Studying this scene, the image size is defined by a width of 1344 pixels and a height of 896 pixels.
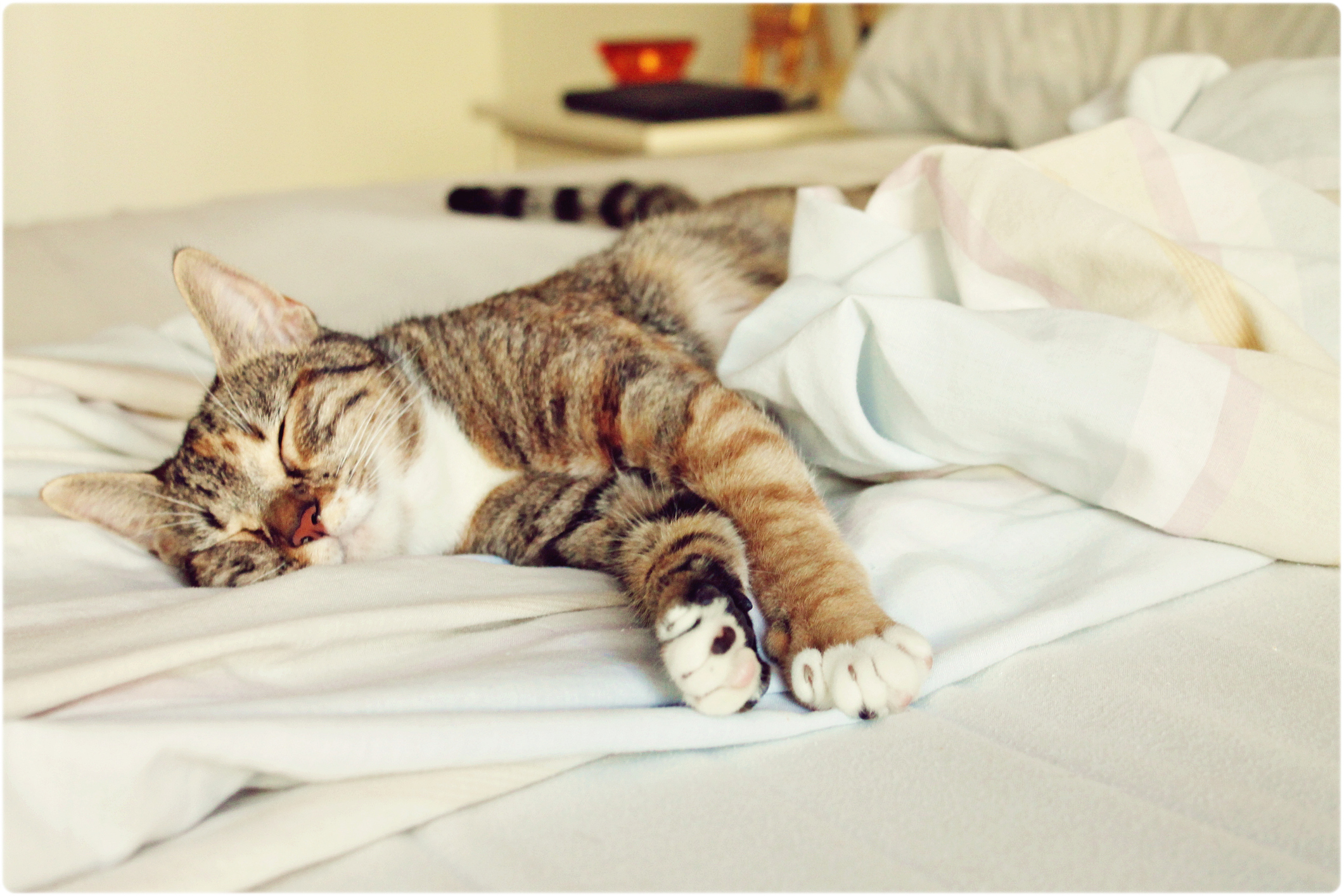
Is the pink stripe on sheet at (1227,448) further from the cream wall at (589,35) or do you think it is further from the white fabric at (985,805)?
the cream wall at (589,35)

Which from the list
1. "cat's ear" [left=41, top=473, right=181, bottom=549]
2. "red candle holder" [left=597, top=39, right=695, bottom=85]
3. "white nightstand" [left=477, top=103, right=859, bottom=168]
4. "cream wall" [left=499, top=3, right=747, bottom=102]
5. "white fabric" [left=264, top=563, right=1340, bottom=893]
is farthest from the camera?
"cream wall" [left=499, top=3, right=747, bottom=102]

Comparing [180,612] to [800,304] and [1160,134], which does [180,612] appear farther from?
[1160,134]

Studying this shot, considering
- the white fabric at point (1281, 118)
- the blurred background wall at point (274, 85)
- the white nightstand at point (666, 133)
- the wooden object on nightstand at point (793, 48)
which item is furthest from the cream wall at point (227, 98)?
the white fabric at point (1281, 118)

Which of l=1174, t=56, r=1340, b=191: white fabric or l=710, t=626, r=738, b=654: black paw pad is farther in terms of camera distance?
l=1174, t=56, r=1340, b=191: white fabric

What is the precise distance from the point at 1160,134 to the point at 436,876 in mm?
968

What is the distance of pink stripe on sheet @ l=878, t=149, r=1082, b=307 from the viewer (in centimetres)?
89

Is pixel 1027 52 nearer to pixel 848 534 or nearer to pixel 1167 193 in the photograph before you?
pixel 1167 193

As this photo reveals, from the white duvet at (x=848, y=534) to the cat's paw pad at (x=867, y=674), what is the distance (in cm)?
2

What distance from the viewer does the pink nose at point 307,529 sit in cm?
A: 86

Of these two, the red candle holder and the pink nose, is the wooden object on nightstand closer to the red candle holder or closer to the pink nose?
the red candle holder

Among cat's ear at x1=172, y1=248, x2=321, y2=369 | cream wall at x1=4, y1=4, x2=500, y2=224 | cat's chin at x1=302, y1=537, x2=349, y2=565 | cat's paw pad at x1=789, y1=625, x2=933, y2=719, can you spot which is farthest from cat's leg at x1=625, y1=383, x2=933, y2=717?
cream wall at x1=4, y1=4, x2=500, y2=224

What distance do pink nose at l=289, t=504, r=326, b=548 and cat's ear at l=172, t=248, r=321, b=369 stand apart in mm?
226

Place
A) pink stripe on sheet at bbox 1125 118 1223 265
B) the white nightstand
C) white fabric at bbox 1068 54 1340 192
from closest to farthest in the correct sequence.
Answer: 1. pink stripe on sheet at bbox 1125 118 1223 265
2. white fabric at bbox 1068 54 1340 192
3. the white nightstand

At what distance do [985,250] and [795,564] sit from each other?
0.38 metres
